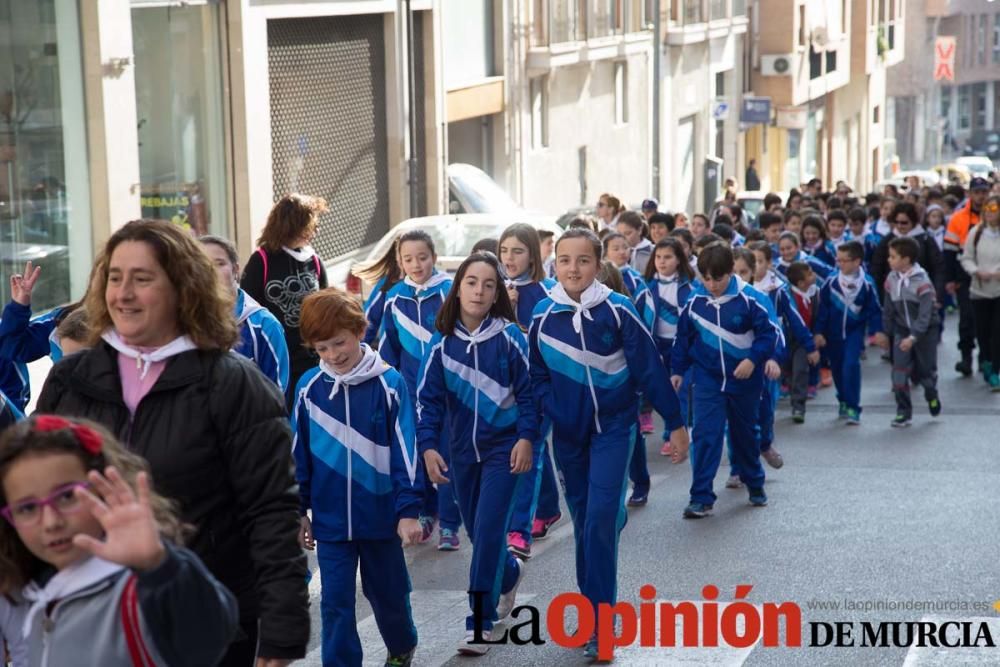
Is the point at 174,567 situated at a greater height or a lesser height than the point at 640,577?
greater

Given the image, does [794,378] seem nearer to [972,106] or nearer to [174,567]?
[174,567]

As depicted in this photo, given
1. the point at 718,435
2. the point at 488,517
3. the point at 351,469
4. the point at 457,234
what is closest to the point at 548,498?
the point at 718,435

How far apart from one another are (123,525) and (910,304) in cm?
1240

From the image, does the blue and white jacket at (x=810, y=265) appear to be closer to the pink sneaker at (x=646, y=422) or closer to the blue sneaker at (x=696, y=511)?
the pink sneaker at (x=646, y=422)

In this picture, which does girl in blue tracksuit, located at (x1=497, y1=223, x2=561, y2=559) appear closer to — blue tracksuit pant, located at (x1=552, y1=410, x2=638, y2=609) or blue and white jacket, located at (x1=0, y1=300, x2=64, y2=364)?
blue tracksuit pant, located at (x1=552, y1=410, x2=638, y2=609)

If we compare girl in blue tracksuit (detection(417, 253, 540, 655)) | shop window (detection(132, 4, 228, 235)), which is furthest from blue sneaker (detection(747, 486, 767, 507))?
shop window (detection(132, 4, 228, 235))

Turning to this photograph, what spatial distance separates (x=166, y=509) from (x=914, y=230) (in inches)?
669

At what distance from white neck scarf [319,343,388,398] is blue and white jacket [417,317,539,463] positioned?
106 cm

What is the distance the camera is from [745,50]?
174 ft

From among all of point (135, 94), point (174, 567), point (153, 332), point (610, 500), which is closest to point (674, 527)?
point (610, 500)

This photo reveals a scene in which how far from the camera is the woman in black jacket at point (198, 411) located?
4113 millimetres

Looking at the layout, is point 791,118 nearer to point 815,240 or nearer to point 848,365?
point 815,240

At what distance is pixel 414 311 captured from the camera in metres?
10.1

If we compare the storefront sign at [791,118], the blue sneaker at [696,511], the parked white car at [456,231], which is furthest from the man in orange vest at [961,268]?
the storefront sign at [791,118]
